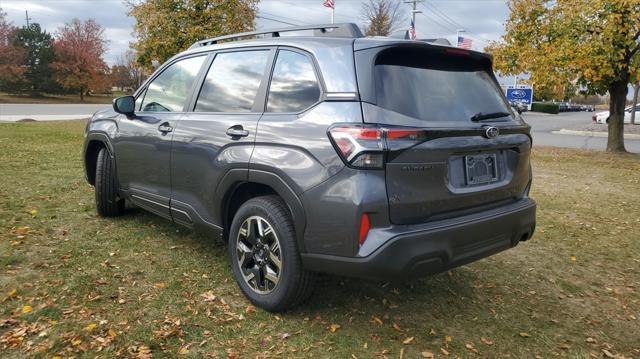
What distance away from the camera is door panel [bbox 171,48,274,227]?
3.34m

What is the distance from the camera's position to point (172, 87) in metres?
4.25

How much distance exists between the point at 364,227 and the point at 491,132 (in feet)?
3.57

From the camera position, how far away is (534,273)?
14.1 feet

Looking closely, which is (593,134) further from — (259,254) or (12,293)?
(12,293)

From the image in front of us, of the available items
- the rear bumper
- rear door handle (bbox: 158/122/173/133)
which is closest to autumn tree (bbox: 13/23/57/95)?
rear door handle (bbox: 158/122/173/133)

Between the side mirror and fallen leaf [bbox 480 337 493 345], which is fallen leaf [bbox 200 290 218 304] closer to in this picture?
fallen leaf [bbox 480 337 493 345]

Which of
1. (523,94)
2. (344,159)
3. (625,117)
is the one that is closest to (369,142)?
(344,159)

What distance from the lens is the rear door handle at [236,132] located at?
3271 mm

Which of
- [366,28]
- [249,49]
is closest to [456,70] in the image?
[249,49]

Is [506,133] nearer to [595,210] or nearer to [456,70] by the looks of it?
[456,70]

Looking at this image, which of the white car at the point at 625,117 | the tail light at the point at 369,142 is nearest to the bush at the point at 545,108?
the white car at the point at 625,117

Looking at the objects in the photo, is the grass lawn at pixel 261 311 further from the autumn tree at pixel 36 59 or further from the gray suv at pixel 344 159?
the autumn tree at pixel 36 59

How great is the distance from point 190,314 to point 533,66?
12.7 meters

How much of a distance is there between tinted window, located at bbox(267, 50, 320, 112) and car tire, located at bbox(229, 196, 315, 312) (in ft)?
1.99
